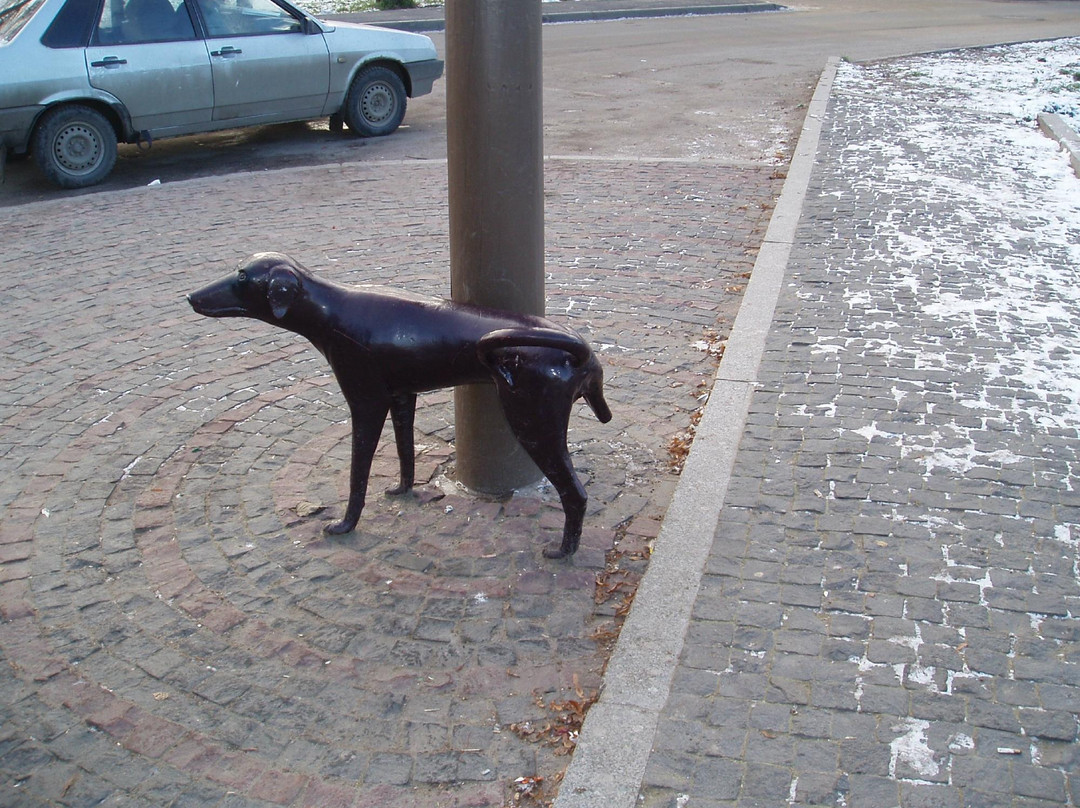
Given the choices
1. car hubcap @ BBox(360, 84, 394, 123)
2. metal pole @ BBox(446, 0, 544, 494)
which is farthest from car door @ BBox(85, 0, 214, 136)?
metal pole @ BBox(446, 0, 544, 494)

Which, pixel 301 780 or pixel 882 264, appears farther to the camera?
pixel 882 264

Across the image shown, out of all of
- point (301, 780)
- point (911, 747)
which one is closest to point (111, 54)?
point (301, 780)

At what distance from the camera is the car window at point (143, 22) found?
10.2m

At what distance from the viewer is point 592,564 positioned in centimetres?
437

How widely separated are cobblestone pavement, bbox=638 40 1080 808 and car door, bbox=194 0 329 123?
589cm

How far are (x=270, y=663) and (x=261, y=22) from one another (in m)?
9.00

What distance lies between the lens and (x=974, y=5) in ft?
87.7

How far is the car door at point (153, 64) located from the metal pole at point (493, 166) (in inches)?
271

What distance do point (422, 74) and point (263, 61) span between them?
210 centimetres

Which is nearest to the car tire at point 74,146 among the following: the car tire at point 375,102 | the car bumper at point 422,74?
the car tire at point 375,102

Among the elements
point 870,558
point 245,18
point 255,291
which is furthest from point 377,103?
point 870,558

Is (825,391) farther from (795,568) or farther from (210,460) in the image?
(210,460)

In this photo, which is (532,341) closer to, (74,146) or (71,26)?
(74,146)

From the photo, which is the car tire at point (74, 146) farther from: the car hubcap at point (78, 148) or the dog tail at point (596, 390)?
the dog tail at point (596, 390)
